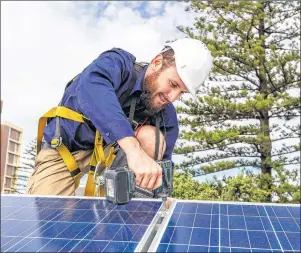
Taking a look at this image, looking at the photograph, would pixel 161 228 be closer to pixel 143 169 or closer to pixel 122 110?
pixel 143 169

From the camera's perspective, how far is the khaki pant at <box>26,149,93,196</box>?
3508 mm

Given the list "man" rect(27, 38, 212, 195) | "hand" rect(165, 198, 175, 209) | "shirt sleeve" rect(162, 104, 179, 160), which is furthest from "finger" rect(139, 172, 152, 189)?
"shirt sleeve" rect(162, 104, 179, 160)

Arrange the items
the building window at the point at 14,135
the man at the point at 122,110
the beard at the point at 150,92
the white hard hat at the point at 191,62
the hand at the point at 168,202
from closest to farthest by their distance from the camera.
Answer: the man at the point at 122,110 → the hand at the point at 168,202 → the white hard hat at the point at 191,62 → the beard at the point at 150,92 → the building window at the point at 14,135

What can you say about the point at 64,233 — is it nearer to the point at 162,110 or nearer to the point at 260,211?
the point at 260,211

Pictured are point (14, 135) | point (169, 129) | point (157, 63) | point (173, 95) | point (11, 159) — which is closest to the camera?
point (173, 95)

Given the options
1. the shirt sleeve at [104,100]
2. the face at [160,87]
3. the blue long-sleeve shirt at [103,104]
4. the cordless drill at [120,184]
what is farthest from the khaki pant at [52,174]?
the cordless drill at [120,184]

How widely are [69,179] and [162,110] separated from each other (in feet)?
3.31

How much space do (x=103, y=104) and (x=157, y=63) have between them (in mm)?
799

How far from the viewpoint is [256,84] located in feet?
42.9

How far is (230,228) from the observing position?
6.74ft

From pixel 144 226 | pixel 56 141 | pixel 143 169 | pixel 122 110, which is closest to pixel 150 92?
pixel 122 110

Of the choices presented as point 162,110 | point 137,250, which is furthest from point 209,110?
point 137,250

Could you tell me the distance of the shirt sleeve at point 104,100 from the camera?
7.83 feet

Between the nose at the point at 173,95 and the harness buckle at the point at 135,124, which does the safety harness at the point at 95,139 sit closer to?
the harness buckle at the point at 135,124
